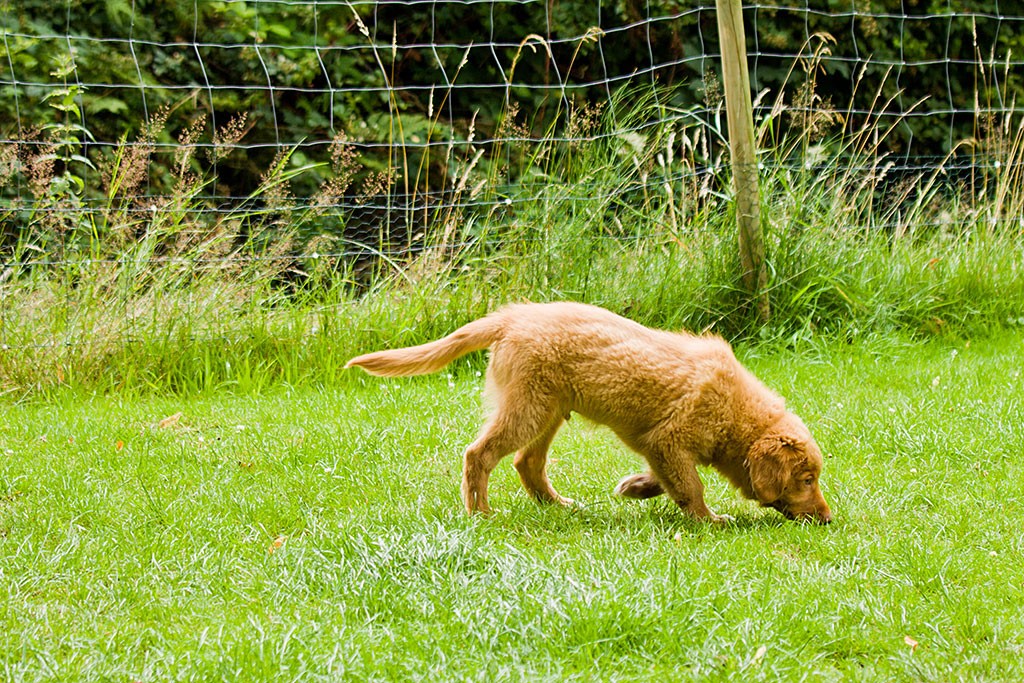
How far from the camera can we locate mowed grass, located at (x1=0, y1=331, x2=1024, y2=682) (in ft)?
10.1

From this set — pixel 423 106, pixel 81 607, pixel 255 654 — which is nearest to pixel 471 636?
pixel 255 654

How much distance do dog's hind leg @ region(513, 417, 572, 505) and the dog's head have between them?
751 mm

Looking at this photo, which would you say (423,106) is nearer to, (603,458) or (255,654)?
(603,458)

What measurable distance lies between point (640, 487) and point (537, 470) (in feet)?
1.36

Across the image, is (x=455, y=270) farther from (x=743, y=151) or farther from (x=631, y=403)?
(x=631, y=403)

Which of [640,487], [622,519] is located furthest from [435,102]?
[622,519]

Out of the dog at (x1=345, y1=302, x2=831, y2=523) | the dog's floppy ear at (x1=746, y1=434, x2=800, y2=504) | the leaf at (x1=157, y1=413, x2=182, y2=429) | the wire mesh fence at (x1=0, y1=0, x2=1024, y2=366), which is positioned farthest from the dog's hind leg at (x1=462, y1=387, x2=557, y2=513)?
the wire mesh fence at (x1=0, y1=0, x2=1024, y2=366)

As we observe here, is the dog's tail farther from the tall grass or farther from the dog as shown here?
the tall grass

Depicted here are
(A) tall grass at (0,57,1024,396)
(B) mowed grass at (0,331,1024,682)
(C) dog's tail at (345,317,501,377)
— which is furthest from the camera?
(A) tall grass at (0,57,1024,396)

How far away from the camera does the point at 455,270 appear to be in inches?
287

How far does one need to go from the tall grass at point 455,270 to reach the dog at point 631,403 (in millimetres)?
2490

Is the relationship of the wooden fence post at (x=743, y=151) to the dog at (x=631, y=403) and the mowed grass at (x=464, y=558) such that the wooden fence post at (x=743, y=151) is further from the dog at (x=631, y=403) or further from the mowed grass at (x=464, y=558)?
the dog at (x=631, y=403)

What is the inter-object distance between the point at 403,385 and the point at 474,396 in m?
0.52

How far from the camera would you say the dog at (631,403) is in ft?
14.0
